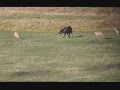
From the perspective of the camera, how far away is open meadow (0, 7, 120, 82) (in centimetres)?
1274

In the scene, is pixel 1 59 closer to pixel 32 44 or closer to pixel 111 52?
pixel 32 44

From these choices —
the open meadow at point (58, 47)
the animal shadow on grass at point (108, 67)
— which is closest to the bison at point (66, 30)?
the open meadow at point (58, 47)

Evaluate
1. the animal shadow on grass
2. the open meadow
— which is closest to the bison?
the open meadow

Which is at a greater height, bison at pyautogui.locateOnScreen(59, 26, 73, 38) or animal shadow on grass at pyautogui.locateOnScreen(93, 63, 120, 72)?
bison at pyautogui.locateOnScreen(59, 26, 73, 38)

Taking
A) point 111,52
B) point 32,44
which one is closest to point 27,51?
point 32,44

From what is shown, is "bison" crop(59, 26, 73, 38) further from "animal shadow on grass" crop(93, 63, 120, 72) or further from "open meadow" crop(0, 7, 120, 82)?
"animal shadow on grass" crop(93, 63, 120, 72)

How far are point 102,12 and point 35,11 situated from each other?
694 mm

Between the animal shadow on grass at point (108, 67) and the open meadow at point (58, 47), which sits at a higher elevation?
the open meadow at point (58, 47)

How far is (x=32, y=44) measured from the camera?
12781 millimetres

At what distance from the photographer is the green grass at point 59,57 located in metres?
12.7

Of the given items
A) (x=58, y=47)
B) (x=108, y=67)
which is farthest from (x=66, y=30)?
(x=108, y=67)

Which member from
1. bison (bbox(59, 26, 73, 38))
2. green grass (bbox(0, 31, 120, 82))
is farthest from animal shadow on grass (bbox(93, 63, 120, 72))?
bison (bbox(59, 26, 73, 38))

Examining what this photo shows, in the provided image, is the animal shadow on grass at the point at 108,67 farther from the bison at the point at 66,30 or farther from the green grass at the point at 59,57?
the bison at the point at 66,30

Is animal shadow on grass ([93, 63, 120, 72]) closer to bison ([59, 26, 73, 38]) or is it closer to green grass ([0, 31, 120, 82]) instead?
green grass ([0, 31, 120, 82])
